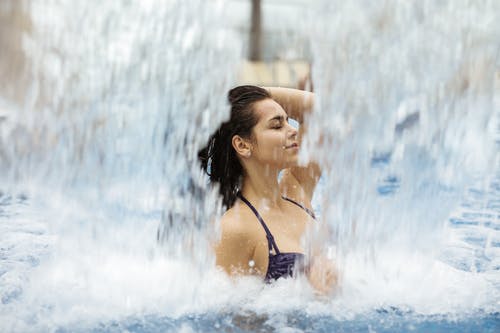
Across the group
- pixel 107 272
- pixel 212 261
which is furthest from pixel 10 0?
pixel 212 261

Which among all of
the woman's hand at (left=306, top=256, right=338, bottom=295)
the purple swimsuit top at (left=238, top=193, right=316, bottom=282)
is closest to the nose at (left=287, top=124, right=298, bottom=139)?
the purple swimsuit top at (left=238, top=193, right=316, bottom=282)

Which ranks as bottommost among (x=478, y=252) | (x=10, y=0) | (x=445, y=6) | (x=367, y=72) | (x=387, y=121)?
(x=478, y=252)

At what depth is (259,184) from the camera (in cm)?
259

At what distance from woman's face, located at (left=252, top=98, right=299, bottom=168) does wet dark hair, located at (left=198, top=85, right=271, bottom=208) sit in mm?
33

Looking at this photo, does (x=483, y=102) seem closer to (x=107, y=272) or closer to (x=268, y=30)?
(x=107, y=272)

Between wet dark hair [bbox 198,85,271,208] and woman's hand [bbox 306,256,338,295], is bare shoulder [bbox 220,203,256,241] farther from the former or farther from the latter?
woman's hand [bbox 306,256,338,295]

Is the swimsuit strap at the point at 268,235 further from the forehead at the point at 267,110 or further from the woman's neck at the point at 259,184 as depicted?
the forehead at the point at 267,110

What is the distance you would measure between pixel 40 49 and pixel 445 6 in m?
5.11

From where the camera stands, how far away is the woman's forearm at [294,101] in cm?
272

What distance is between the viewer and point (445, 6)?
4246 millimetres

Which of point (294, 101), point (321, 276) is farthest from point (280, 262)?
point (294, 101)

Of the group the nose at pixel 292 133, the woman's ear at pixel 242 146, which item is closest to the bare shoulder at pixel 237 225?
the woman's ear at pixel 242 146

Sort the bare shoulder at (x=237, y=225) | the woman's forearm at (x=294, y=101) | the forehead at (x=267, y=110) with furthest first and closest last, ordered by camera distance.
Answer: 1. the woman's forearm at (x=294, y=101)
2. the forehead at (x=267, y=110)
3. the bare shoulder at (x=237, y=225)

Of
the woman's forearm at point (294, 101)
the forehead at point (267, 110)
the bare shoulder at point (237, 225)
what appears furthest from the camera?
the woman's forearm at point (294, 101)
